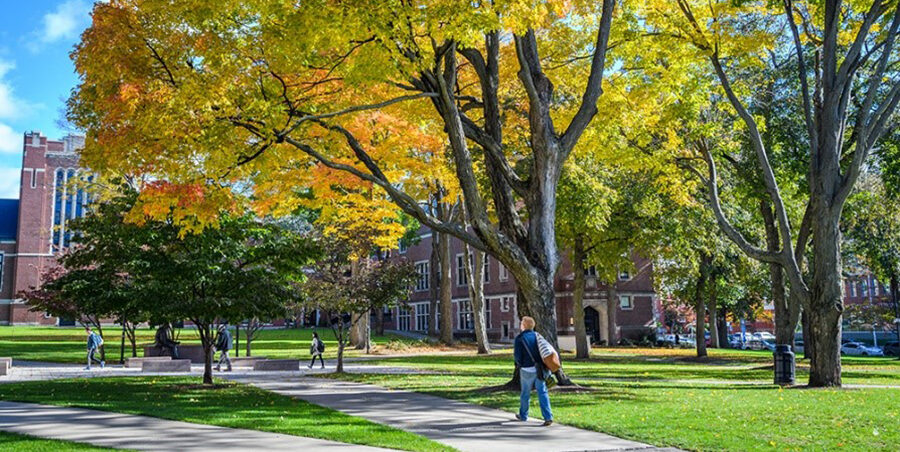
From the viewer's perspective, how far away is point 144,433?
365 inches

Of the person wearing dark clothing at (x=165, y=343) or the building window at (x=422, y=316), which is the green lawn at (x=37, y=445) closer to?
the person wearing dark clothing at (x=165, y=343)

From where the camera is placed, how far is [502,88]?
72.5 feet

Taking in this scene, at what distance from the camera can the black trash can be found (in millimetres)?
17734

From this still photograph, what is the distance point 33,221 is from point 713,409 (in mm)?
74885

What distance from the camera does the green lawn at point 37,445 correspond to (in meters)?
7.82

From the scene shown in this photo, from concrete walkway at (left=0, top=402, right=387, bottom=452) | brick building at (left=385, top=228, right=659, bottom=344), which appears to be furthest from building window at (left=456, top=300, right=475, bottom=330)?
concrete walkway at (left=0, top=402, right=387, bottom=452)

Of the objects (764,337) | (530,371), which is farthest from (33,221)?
(764,337)

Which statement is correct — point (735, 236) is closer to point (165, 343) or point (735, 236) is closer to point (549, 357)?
point (549, 357)

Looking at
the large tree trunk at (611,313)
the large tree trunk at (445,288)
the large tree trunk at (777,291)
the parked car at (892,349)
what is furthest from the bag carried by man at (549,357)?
the parked car at (892,349)

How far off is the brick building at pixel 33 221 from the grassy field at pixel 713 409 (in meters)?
62.9

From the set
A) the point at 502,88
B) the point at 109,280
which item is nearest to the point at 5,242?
the point at 109,280

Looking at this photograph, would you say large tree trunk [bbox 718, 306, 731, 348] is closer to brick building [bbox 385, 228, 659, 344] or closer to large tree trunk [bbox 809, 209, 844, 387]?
brick building [bbox 385, 228, 659, 344]

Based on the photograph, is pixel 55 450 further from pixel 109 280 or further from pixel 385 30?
pixel 109 280

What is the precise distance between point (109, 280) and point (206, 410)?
28.7ft
